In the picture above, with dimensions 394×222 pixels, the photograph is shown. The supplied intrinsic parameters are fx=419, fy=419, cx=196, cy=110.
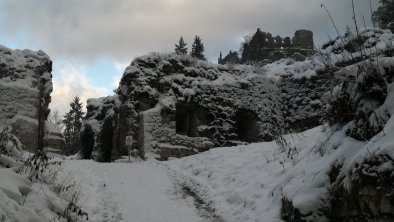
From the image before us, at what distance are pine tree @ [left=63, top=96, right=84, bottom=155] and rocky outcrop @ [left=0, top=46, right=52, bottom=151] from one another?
27159 mm

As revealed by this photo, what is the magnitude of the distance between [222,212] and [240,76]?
14484mm

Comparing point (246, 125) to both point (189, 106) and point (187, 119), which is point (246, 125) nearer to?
point (187, 119)

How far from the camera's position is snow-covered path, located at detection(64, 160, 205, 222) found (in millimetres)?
7296

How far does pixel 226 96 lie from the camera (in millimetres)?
19719

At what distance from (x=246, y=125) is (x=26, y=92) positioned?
10184mm

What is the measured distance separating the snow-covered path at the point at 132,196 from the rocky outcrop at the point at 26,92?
4.18m

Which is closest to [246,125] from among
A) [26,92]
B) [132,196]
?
[26,92]

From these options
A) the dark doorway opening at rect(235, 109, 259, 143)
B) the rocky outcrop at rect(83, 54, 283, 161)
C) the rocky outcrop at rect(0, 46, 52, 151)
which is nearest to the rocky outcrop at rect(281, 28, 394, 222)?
the rocky outcrop at rect(83, 54, 283, 161)

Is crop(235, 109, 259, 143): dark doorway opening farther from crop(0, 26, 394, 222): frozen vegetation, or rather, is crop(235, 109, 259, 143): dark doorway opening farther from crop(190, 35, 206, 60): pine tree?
crop(190, 35, 206, 60): pine tree

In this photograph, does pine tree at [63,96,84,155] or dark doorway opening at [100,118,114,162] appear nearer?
dark doorway opening at [100,118,114,162]

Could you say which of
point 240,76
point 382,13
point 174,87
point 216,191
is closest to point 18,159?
point 216,191

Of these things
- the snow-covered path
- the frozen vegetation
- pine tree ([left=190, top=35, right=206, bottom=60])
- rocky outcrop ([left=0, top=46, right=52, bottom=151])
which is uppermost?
pine tree ([left=190, top=35, right=206, bottom=60])

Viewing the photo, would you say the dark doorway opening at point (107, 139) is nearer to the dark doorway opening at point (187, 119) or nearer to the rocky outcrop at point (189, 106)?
the rocky outcrop at point (189, 106)

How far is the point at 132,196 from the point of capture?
8.93 metres
